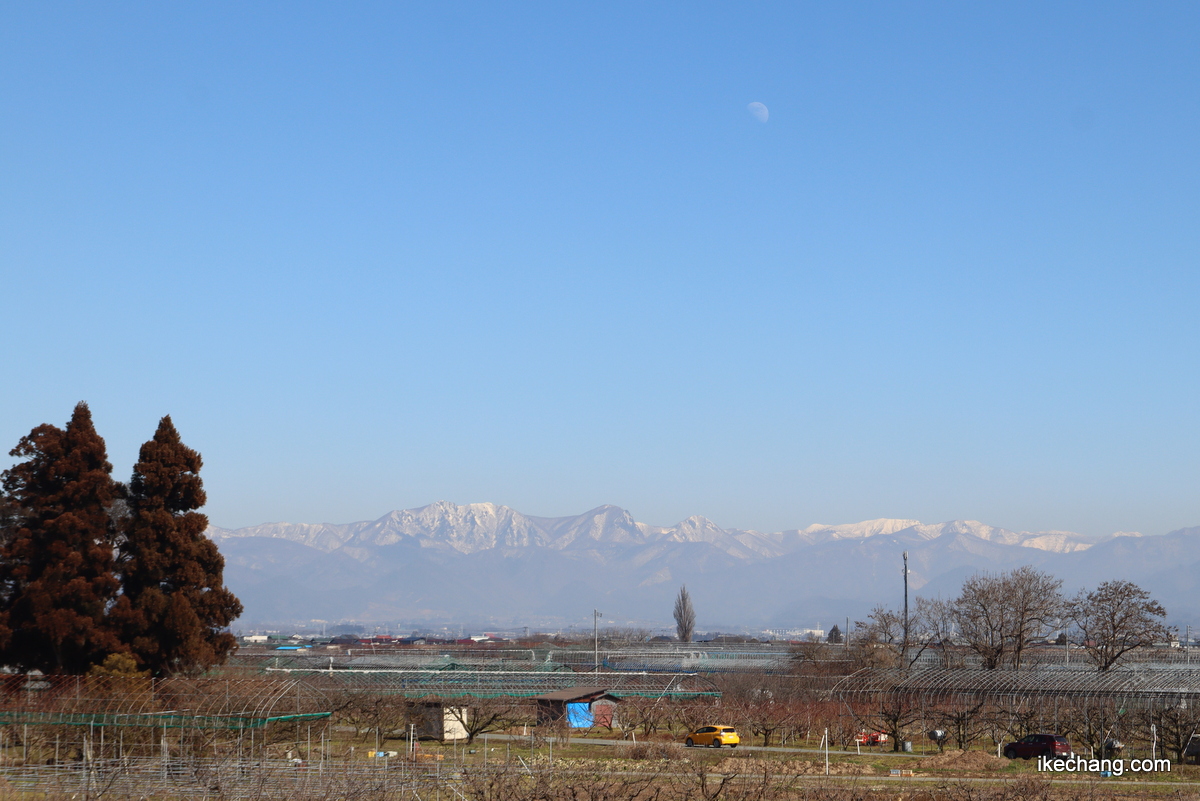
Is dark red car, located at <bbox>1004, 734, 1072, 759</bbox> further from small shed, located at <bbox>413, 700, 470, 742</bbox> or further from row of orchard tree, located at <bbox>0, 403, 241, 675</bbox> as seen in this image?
row of orchard tree, located at <bbox>0, 403, 241, 675</bbox>

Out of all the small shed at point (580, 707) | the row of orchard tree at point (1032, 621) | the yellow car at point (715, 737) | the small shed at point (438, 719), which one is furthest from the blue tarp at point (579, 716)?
the row of orchard tree at point (1032, 621)

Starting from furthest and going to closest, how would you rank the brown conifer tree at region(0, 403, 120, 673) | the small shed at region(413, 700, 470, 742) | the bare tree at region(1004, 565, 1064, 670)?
1. the bare tree at region(1004, 565, 1064, 670)
2. the small shed at region(413, 700, 470, 742)
3. the brown conifer tree at region(0, 403, 120, 673)

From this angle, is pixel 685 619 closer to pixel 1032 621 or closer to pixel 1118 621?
pixel 1032 621

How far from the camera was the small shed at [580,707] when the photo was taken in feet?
183

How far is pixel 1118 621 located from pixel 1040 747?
103 ft

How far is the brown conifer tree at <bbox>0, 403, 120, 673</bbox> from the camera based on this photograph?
42.1 meters

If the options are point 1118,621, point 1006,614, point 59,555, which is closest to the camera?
point 59,555

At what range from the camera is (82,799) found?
25297mm

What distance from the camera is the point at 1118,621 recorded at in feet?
229

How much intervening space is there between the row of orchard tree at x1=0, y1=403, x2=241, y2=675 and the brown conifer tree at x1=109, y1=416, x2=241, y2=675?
1.6 inches

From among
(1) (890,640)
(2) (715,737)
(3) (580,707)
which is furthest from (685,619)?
(2) (715,737)

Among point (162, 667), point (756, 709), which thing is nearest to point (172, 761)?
point (162, 667)

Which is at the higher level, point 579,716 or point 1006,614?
point 1006,614

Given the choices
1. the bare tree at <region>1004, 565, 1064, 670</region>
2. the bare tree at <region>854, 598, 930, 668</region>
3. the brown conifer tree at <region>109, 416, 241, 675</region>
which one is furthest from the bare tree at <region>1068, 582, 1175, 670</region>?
the brown conifer tree at <region>109, 416, 241, 675</region>
